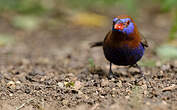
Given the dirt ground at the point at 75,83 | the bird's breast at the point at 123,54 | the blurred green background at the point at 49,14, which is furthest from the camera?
the blurred green background at the point at 49,14

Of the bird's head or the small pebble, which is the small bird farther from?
the small pebble

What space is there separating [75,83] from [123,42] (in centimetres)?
82

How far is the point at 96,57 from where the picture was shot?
22.3 feet

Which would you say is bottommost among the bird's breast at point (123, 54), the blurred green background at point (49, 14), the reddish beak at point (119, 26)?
the blurred green background at point (49, 14)

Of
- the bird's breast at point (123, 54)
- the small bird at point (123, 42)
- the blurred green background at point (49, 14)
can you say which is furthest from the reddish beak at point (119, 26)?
the blurred green background at point (49, 14)

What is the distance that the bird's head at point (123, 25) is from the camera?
13.8ft

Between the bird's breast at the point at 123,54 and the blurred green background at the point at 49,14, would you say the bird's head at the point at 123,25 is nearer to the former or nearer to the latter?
the bird's breast at the point at 123,54

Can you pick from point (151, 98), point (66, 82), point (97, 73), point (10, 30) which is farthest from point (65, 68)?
point (10, 30)

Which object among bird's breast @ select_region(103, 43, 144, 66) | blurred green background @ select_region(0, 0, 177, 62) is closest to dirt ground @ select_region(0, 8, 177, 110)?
bird's breast @ select_region(103, 43, 144, 66)

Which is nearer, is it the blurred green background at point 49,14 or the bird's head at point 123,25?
the bird's head at point 123,25

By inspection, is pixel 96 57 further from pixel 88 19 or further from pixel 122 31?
pixel 88 19

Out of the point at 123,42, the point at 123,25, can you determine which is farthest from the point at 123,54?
the point at 123,25

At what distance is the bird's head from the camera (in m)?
4.21

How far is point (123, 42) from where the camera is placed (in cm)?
440
